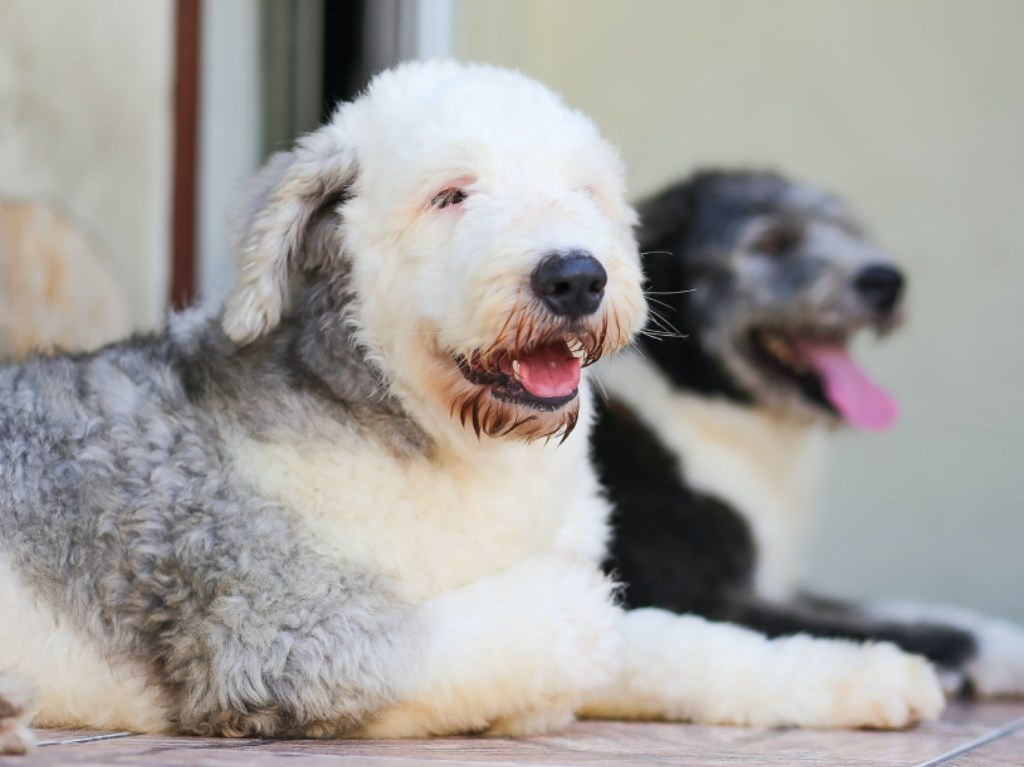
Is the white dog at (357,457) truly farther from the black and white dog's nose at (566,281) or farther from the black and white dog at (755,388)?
the black and white dog at (755,388)

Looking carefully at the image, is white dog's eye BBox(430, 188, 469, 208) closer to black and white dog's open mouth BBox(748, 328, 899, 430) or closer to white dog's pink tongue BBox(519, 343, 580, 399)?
white dog's pink tongue BBox(519, 343, 580, 399)

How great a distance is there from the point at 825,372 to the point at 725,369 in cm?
31

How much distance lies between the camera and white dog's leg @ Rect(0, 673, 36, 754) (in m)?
1.99

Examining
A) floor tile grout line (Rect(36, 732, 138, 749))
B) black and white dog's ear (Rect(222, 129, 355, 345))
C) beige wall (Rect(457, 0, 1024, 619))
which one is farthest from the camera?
beige wall (Rect(457, 0, 1024, 619))

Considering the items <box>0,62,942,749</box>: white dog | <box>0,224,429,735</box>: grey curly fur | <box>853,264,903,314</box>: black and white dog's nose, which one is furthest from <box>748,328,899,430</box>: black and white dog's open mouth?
<box>0,224,429,735</box>: grey curly fur

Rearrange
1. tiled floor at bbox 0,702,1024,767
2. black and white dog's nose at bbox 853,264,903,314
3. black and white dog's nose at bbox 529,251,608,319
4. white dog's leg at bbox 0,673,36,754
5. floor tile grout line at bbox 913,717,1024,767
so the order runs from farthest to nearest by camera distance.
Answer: black and white dog's nose at bbox 853,264,903,314
floor tile grout line at bbox 913,717,1024,767
black and white dog's nose at bbox 529,251,608,319
tiled floor at bbox 0,702,1024,767
white dog's leg at bbox 0,673,36,754

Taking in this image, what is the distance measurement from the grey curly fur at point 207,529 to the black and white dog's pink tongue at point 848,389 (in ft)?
6.20

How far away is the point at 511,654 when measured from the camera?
2.45 m

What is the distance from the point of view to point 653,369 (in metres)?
4.09

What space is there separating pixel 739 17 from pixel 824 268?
2.23 meters

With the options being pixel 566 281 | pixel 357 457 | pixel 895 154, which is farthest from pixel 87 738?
pixel 895 154

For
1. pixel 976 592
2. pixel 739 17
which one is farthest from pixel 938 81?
pixel 976 592

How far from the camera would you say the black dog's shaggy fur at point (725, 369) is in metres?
3.82

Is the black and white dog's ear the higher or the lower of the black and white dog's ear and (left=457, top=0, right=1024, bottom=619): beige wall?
the lower
